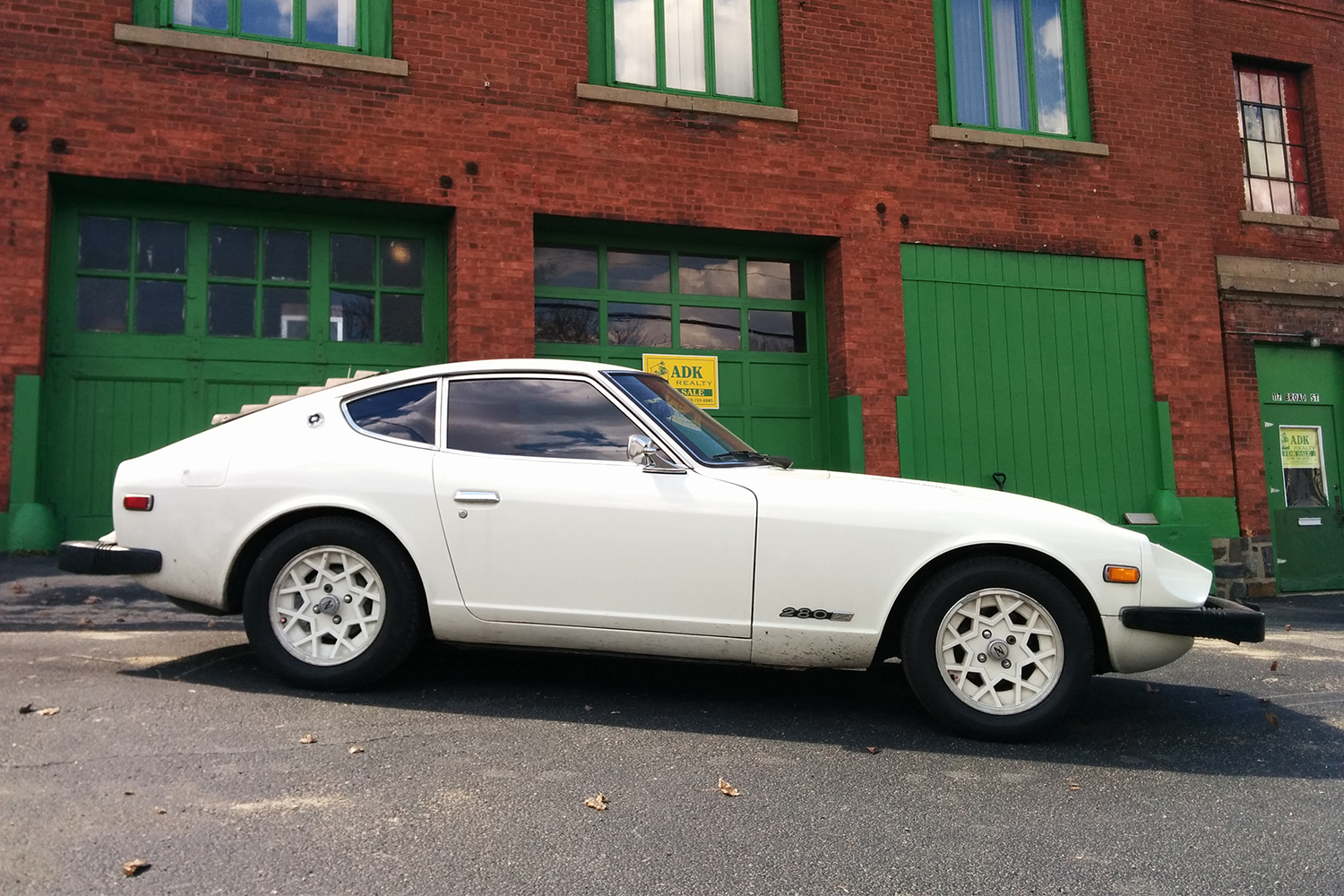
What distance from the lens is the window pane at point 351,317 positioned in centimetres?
866

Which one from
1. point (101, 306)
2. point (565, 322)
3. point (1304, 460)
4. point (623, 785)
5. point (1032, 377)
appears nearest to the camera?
A: point (623, 785)

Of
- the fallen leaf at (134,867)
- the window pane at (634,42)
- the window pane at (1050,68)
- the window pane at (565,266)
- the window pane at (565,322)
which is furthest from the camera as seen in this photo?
the window pane at (1050,68)

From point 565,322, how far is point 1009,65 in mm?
5762

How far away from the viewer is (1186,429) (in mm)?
10586

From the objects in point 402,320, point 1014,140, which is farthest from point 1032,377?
point 402,320

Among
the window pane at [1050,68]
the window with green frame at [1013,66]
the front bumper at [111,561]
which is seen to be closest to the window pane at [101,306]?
the front bumper at [111,561]

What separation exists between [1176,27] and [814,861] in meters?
11.6

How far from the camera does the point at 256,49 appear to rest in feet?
27.2

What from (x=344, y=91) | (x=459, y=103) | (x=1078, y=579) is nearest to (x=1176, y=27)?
(x=459, y=103)

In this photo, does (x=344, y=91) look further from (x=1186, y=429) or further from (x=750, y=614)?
(x=1186, y=429)

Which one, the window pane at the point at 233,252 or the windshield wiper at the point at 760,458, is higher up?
the window pane at the point at 233,252

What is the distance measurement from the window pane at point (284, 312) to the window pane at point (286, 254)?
0.42 ft

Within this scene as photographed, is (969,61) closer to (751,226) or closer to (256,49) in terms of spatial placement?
(751,226)

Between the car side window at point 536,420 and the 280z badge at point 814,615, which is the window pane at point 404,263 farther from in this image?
the 280z badge at point 814,615
